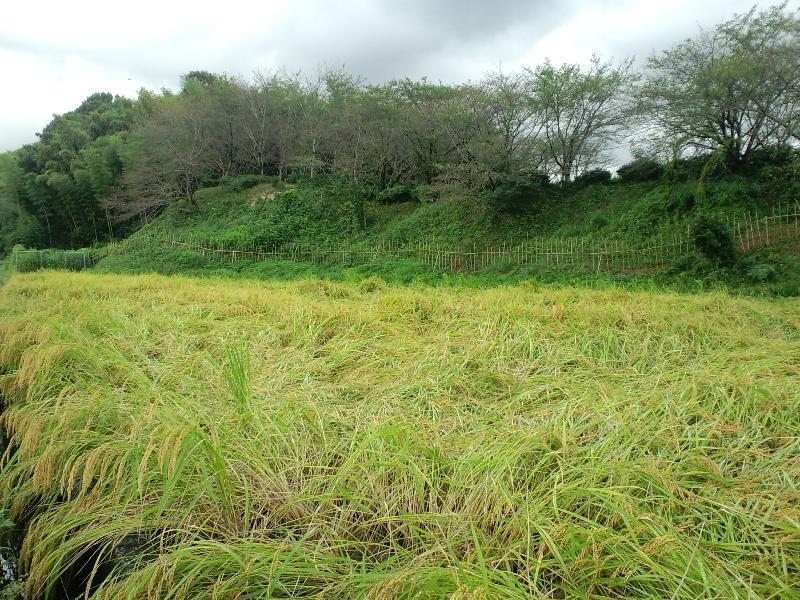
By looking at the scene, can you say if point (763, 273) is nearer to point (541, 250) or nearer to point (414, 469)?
point (541, 250)

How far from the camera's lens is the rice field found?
128cm

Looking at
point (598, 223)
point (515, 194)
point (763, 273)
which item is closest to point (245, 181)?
point (515, 194)

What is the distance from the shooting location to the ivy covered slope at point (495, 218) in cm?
1107

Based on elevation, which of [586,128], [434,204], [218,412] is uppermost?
[586,128]

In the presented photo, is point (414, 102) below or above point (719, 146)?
above

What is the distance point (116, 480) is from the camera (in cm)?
184

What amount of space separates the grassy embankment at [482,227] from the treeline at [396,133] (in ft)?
3.32

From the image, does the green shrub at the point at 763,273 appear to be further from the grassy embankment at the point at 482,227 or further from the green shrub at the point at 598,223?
the green shrub at the point at 598,223

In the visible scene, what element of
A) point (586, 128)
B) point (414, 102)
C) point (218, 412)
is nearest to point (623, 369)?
point (218, 412)

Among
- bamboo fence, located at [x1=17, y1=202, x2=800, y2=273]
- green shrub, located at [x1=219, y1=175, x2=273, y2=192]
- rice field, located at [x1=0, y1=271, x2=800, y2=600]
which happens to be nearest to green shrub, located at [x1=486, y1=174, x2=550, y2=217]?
bamboo fence, located at [x1=17, y1=202, x2=800, y2=273]

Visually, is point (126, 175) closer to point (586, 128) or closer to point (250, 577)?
point (586, 128)

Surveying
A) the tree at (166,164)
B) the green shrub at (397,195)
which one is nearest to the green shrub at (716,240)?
the green shrub at (397,195)

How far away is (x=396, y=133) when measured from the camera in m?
20.5

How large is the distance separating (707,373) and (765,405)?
16.6 inches
